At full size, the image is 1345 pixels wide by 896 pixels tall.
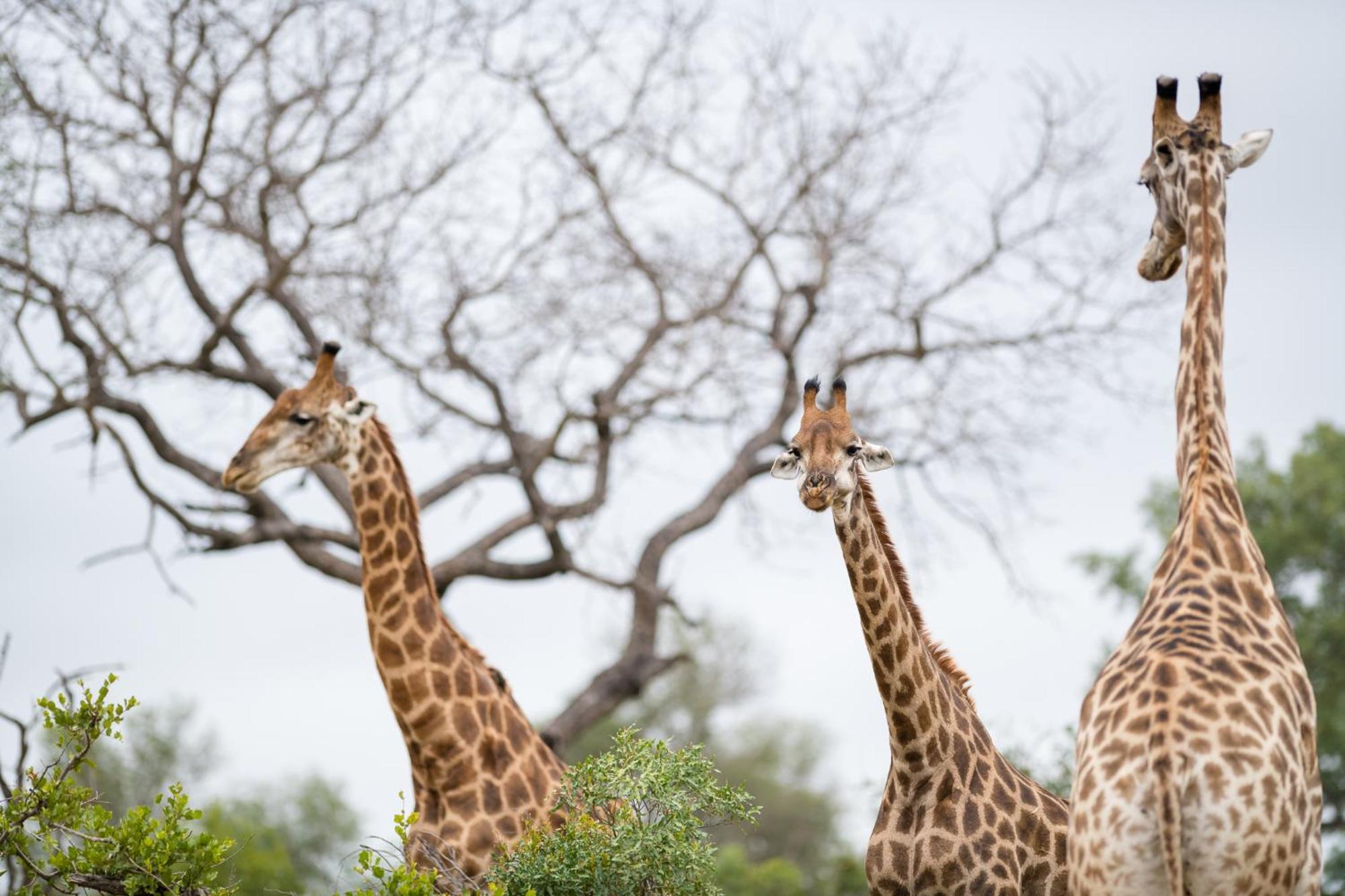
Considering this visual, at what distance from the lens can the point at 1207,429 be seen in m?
5.68

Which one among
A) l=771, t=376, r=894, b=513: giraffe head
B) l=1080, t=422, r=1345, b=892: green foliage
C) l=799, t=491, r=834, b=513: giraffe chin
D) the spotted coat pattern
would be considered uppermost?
l=1080, t=422, r=1345, b=892: green foliage

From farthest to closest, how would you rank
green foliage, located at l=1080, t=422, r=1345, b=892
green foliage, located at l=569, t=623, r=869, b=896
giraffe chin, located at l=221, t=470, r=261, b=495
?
green foliage, located at l=569, t=623, r=869, b=896
green foliage, located at l=1080, t=422, r=1345, b=892
giraffe chin, located at l=221, t=470, r=261, b=495

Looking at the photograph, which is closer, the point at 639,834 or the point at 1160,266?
the point at 639,834

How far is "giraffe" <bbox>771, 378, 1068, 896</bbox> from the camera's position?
247 inches

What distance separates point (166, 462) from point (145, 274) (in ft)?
5.14

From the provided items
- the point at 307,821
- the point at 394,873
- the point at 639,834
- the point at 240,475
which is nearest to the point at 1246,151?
the point at 639,834

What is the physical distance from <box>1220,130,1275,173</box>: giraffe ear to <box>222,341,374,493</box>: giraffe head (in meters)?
4.12

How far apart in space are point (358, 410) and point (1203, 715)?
15.0ft

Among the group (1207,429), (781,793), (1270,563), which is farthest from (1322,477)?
(1207,429)

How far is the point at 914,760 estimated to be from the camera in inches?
253

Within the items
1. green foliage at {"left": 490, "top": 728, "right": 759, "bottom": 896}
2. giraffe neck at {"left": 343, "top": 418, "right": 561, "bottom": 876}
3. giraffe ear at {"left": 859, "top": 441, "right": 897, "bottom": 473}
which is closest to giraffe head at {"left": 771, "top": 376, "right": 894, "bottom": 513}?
giraffe ear at {"left": 859, "top": 441, "right": 897, "bottom": 473}

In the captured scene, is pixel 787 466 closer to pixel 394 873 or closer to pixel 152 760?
pixel 394 873

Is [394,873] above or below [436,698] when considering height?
below

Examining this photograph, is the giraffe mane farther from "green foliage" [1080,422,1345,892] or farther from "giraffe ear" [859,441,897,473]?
"green foliage" [1080,422,1345,892]
